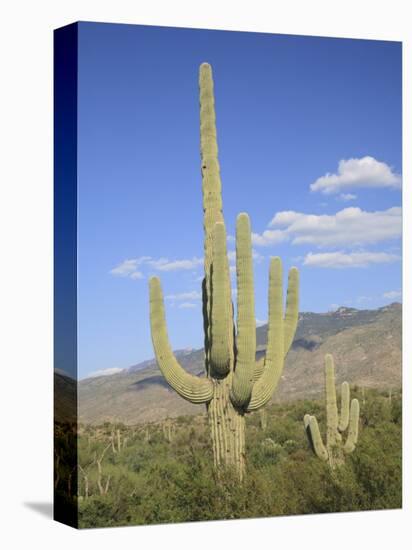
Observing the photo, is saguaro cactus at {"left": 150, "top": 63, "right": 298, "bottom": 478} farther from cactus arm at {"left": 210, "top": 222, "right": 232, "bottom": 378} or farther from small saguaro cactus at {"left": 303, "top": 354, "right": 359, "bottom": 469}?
small saguaro cactus at {"left": 303, "top": 354, "right": 359, "bottom": 469}

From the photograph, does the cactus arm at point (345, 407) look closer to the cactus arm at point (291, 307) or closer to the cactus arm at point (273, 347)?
the cactus arm at point (291, 307)

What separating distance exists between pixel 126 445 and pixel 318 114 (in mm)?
5054

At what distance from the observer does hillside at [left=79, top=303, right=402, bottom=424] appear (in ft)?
65.6

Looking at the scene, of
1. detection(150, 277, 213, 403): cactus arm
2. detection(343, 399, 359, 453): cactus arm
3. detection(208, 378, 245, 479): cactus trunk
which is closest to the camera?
detection(150, 277, 213, 403): cactus arm

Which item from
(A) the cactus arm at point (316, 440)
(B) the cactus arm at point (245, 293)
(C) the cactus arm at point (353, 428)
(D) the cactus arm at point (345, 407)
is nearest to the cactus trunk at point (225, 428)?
(B) the cactus arm at point (245, 293)

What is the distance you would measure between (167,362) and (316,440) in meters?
2.66

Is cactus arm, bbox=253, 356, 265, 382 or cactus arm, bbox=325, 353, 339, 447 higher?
cactus arm, bbox=253, 356, 265, 382

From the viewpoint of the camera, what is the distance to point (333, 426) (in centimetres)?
2019

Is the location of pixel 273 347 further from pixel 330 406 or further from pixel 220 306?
pixel 330 406

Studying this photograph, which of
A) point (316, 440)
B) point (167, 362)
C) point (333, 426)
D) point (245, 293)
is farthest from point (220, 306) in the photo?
point (333, 426)

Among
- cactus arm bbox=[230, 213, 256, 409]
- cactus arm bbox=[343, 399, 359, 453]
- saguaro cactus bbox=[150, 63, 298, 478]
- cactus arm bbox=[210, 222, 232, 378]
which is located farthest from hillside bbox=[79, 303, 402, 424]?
cactus arm bbox=[230, 213, 256, 409]

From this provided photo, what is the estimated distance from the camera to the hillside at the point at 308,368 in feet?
65.6

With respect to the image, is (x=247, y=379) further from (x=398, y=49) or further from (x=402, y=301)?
(x=398, y=49)

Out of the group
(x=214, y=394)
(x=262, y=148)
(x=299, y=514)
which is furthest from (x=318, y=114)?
(x=299, y=514)
